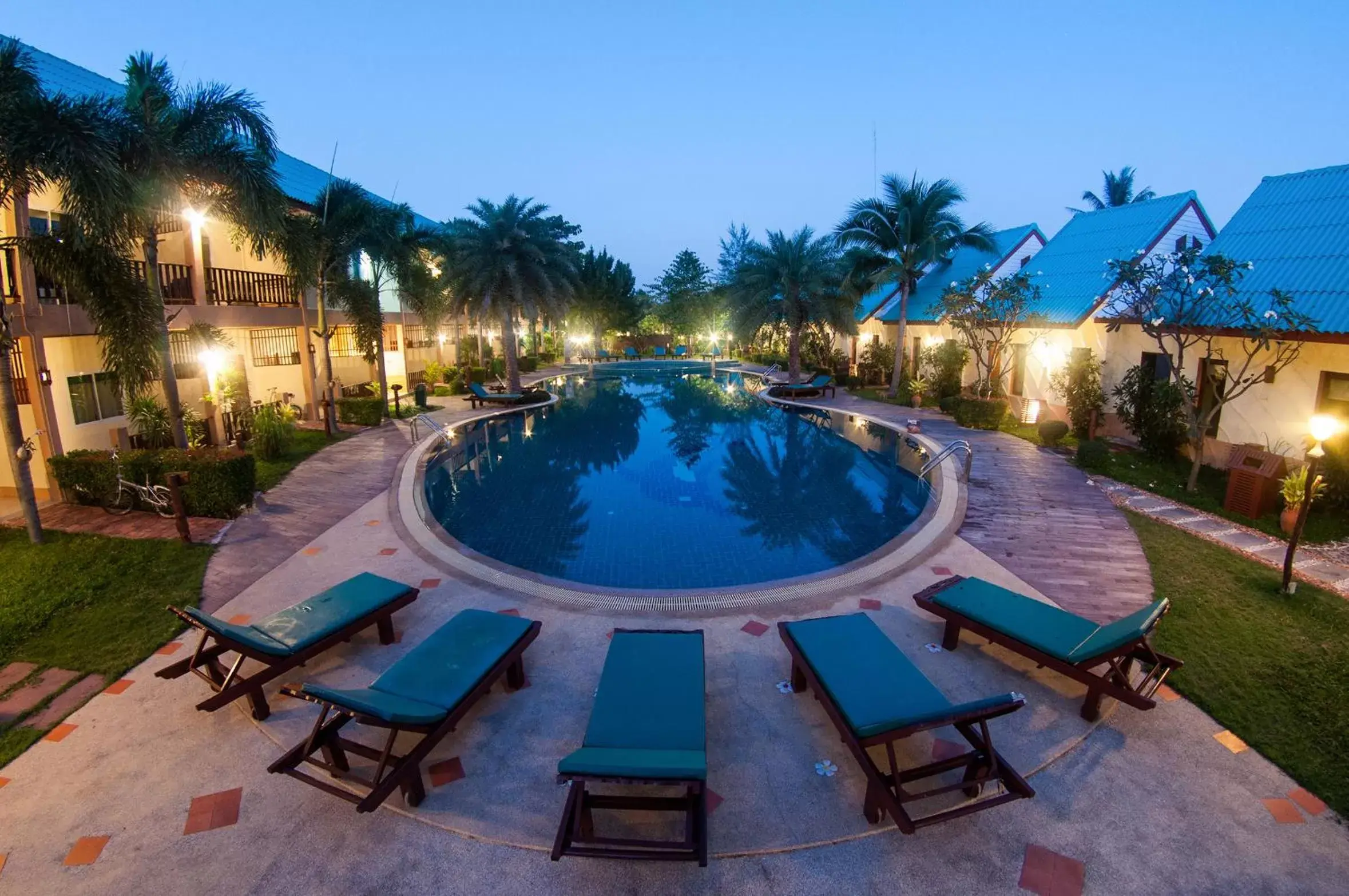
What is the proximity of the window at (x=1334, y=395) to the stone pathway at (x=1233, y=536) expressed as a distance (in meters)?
2.99

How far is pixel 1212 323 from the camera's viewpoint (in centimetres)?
1196

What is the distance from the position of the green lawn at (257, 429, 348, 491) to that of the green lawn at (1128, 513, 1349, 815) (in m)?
14.5

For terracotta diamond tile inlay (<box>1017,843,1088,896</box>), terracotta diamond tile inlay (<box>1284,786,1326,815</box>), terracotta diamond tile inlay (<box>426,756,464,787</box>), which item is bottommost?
terracotta diamond tile inlay (<box>1017,843,1088,896</box>)

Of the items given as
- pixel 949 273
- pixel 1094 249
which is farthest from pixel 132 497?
pixel 949 273

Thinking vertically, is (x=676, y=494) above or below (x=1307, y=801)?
above

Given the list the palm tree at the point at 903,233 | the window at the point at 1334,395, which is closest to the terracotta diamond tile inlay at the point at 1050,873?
the window at the point at 1334,395

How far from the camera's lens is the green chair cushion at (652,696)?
4266 millimetres

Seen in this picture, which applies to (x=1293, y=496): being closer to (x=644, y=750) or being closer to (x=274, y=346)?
(x=644, y=750)

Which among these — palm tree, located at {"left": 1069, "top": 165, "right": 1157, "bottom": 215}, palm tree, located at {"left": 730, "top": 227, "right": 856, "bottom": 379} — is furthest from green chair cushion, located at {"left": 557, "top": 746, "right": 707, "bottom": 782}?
palm tree, located at {"left": 1069, "top": 165, "right": 1157, "bottom": 215}

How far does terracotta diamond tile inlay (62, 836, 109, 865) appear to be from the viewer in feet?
12.9

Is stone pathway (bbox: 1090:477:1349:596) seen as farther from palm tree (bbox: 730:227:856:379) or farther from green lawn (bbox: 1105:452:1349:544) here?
palm tree (bbox: 730:227:856:379)

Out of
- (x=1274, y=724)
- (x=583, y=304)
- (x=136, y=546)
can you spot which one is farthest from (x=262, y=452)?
(x=583, y=304)

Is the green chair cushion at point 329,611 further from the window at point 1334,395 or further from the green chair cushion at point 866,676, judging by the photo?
the window at point 1334,395

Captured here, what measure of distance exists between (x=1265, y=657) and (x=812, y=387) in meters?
20.7
